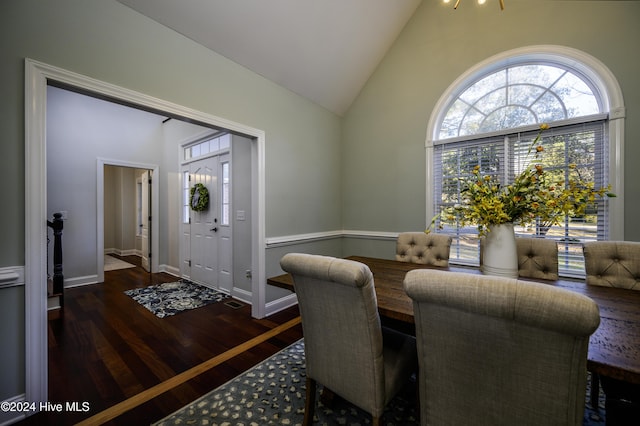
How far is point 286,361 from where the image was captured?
2027 mm

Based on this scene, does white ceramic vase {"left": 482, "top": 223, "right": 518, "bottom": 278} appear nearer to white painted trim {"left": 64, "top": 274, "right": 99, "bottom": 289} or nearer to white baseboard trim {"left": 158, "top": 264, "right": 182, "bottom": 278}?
white baseboard trim {"left": 158, "top": 264, "right": 182, "bottom": 278}

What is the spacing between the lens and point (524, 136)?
102 inches

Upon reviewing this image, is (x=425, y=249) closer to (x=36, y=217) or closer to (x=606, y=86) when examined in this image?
(x=606, y=86)

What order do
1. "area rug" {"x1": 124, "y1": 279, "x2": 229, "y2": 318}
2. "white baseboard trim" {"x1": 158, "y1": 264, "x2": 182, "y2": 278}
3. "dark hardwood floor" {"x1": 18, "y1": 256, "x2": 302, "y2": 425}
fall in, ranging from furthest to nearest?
1. "white baseboard trim" {"x1": 158, "y1": 264, "x2": 182, "y2": 278}
2. "area rug" {"x1": 124, "y1": 279, "x2": 229, "y2": 318}
3. "dark hardwood floor" {"x1": 18, "y1": 256, "x2": 302, "y2": 425}

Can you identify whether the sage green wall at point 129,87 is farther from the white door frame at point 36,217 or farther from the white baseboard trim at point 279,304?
the white baseboard trim at point 279,304

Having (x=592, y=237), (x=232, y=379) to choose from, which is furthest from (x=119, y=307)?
(x=592, y=237)

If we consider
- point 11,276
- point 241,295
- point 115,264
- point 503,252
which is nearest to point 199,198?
point 241,295

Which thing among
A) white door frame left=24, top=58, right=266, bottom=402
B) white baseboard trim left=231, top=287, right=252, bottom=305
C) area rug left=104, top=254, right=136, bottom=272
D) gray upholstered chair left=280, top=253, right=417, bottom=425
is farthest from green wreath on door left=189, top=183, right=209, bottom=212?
gray upholstered chair left=280, top=253, right=417, bottom=425

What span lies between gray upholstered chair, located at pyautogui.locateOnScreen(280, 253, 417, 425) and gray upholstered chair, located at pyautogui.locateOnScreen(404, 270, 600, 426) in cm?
21

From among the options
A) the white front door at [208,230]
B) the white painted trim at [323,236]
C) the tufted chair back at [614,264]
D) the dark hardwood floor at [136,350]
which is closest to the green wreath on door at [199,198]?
the white front door at [208,230]

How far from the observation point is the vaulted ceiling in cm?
208

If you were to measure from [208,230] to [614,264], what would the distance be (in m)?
4.32

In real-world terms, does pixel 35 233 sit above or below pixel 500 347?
above

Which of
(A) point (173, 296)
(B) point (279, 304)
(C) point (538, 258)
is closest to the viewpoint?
(C) point (538, 258)
